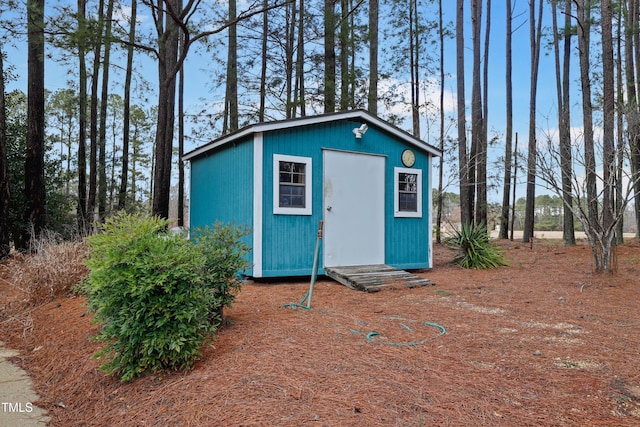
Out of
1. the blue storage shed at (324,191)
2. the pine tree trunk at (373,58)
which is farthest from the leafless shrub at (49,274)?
the pine tree trunk at (373,58)

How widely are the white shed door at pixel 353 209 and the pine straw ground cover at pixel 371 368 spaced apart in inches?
73.6


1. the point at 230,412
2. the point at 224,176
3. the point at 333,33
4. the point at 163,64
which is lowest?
the point at 230,412

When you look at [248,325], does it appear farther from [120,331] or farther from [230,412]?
[230,412]

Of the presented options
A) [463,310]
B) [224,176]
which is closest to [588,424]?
[463,310]

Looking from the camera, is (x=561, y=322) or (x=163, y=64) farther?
(x=163, y=64)

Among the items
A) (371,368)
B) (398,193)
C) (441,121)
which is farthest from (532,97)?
(371,368)

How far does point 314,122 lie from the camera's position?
664 cm

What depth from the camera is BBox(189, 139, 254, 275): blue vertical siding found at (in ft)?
21.1

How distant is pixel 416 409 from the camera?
220 cm

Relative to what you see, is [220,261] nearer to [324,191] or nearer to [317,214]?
[317,214]

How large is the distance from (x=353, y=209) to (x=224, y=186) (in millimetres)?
2331

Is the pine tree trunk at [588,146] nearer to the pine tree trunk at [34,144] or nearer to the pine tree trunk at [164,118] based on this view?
the pine tree trunk at [164,118]

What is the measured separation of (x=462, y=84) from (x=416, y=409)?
41.3 feet

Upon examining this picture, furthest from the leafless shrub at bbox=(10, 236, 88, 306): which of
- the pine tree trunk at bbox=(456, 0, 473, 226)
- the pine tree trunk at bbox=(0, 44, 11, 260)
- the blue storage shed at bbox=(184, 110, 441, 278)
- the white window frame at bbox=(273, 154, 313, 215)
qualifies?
the pine tree trunk at bbox=(456, 0, 473, 226)
